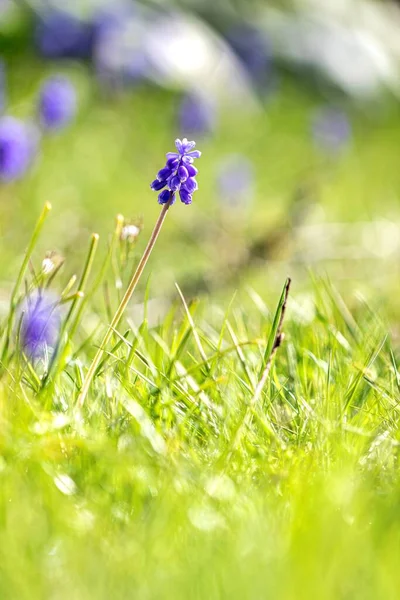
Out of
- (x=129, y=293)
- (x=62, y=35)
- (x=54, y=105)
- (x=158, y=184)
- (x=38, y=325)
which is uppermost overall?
(x=158, y=184)

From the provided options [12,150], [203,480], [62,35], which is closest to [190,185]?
[203,480]

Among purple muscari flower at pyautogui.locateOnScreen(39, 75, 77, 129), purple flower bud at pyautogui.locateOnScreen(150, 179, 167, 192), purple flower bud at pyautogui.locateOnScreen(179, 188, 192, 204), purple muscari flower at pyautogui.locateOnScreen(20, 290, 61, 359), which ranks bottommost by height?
purple muscari flower at pyautogui.locateOnScreen(39, 75, 77, 129)

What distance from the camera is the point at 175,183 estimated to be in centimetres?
125

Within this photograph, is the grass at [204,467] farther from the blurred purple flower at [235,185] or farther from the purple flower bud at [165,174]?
the blurred purple flower at [235,185]

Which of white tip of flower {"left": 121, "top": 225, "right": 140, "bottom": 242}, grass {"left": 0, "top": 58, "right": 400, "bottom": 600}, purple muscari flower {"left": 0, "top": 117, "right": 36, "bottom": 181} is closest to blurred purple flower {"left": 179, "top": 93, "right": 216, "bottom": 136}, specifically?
purple muscari flower {"left": 0, "top": 117, "right": 36, "bottom": 181}

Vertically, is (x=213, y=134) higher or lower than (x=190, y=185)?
lower

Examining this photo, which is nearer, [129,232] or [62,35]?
[129,232]

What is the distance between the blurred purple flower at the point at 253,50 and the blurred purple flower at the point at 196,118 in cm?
193

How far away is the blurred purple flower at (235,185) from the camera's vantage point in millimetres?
3672

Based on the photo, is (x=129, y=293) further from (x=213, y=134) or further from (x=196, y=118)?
(x=213, y=134)

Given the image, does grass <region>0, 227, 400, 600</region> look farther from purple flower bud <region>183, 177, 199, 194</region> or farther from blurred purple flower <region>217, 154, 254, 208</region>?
blurred purple flower <region>217, 154, 254, 208</region>

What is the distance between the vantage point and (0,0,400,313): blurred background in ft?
9.36

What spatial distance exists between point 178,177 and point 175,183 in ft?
0.04

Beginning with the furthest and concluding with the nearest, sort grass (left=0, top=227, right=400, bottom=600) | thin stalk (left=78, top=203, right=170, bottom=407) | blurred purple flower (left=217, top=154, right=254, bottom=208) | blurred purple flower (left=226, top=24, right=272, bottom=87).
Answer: blurred purple flower (left=226, top=24, right=272, bottom=87) → blurred purple flower (left=217, top=154, right=254, bottom=208) → thin stalk (left=78, top=203, right=170, bottom=407) → grass (left=0, top=227, right=400, bottom=600)
